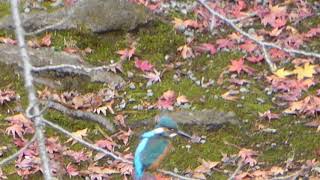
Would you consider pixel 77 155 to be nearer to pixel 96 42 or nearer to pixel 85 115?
pixel 85 115

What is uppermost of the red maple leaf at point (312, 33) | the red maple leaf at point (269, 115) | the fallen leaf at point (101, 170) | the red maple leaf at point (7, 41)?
the red maple leaf at point (312, 33)

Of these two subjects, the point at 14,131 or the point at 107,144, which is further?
the point at 14,131

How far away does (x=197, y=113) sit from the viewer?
17.9 ft

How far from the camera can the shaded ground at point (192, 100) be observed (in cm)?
510

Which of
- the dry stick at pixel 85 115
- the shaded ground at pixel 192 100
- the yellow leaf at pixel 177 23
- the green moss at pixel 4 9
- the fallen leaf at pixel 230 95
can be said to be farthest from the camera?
the green moss at pixel 4 9

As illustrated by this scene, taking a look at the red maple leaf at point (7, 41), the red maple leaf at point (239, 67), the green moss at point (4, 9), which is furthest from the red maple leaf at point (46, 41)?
the red maple leaf at point (239, 67)

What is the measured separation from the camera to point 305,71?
5.95 metres

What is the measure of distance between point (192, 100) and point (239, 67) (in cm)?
61

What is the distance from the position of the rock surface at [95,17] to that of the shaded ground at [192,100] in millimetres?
73

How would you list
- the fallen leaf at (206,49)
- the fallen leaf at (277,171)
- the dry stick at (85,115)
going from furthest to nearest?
the fallen leaf at (206,49) → the dry stick at (85,115) → the fallen leaf at (277,171)

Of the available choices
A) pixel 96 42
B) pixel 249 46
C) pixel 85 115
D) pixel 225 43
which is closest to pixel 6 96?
pixel 85 115

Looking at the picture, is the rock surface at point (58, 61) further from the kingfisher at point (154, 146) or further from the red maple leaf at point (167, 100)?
the kingfisher at point (154, 146)

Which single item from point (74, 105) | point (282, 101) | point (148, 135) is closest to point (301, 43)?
point (282, 101)

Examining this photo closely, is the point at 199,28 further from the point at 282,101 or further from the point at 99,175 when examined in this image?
the point at 99,175
